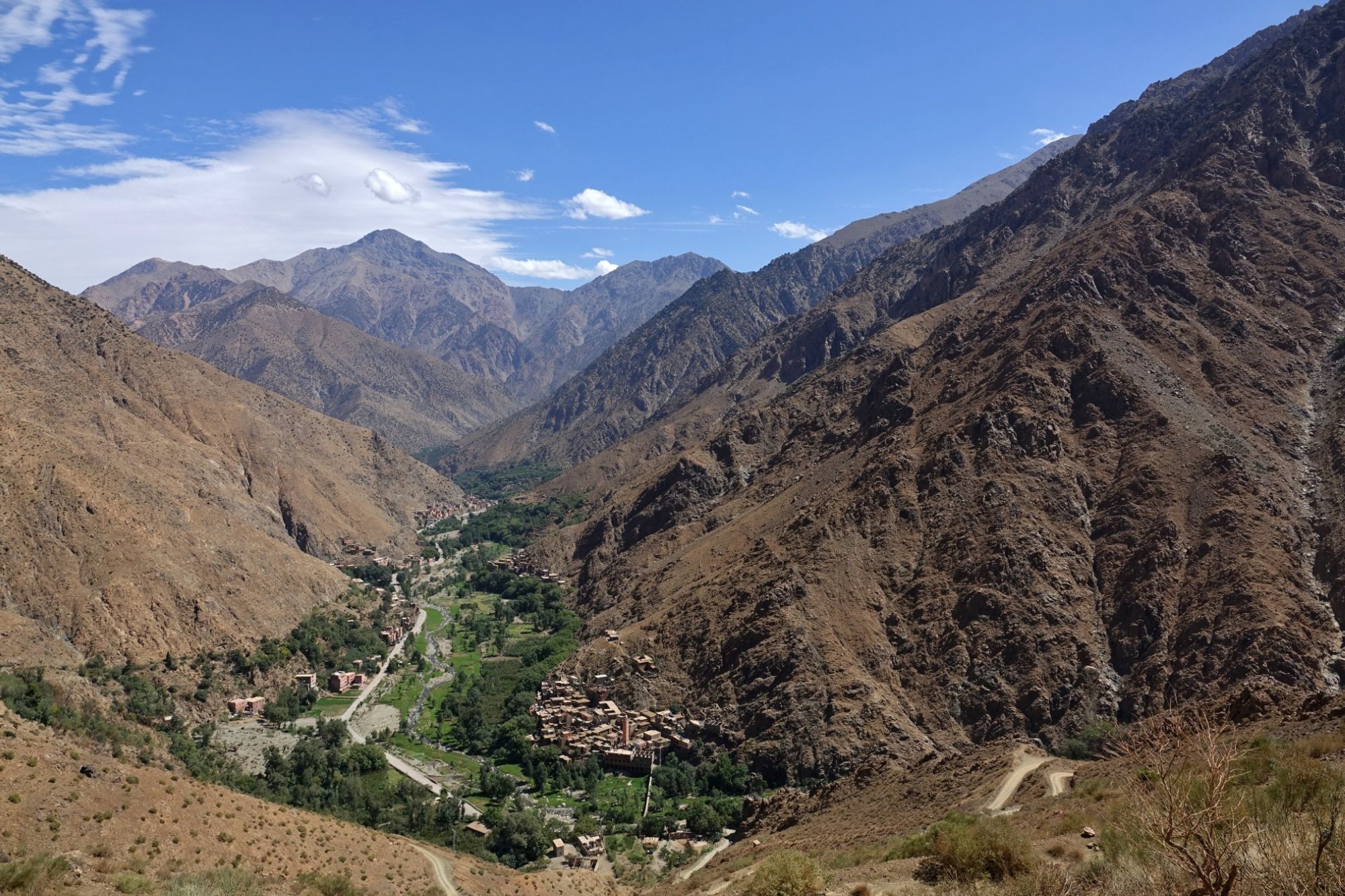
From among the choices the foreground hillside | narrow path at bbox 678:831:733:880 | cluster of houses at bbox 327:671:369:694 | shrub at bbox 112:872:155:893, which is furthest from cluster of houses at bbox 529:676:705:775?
shrub at bbox 112:872:155:893

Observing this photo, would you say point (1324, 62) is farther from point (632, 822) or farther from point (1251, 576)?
point (632, 822)

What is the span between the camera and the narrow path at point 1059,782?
29.7 metres

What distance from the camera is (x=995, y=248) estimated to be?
399ft

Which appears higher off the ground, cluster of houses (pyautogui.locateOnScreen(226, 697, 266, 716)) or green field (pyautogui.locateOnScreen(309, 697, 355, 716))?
cluster of houses (pyautogui.locateOnScreen(226, 697, 266, 716))

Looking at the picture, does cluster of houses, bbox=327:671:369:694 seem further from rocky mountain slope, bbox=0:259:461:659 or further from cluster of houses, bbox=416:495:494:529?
cluster of houses, bbox=416:495:494:529

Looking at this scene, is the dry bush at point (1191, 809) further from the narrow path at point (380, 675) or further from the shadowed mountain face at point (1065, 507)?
the narrow path at point (380, 675)

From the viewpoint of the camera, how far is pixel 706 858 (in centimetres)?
3894

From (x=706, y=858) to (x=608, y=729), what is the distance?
17466 mm

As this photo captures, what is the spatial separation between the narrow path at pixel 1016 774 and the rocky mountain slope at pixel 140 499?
190 feet

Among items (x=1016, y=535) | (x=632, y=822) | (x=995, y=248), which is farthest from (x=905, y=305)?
(x=632, y=822)

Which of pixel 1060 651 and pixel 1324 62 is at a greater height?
pixel 1324 62

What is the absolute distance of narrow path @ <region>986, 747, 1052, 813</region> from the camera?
31062 mm

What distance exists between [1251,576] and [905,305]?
9538 cm

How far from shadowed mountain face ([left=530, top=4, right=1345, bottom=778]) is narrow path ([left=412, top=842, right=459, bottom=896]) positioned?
23.0 meters
